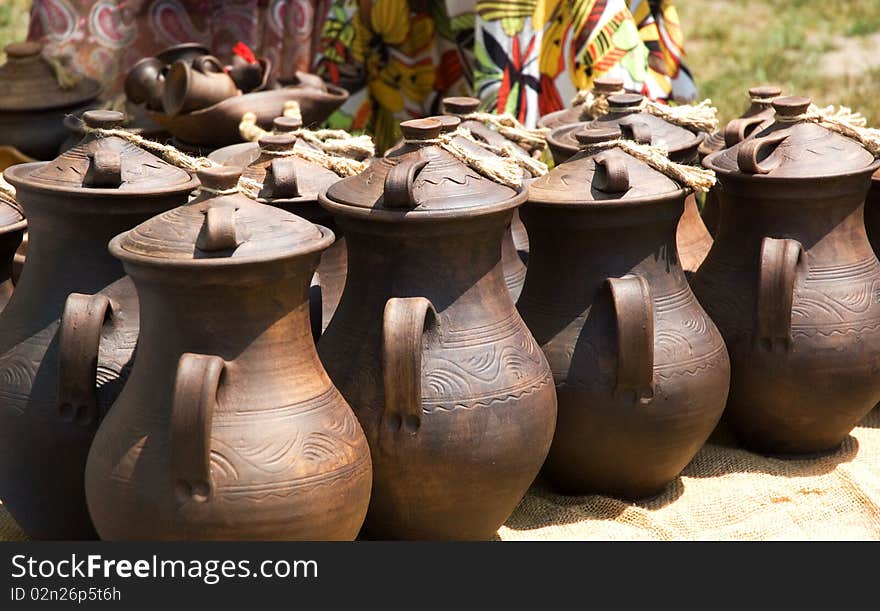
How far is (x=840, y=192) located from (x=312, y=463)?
1.77m

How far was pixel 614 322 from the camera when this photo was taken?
323 centimetres

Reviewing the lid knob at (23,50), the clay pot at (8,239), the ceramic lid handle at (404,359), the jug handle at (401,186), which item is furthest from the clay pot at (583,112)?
the lid knob at (23,50)

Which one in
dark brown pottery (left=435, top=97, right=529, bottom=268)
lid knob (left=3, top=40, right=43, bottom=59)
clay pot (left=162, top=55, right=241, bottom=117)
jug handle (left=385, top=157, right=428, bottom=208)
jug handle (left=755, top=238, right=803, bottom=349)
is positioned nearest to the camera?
jug handle (left=385, top=157, right=428, bottom=208)

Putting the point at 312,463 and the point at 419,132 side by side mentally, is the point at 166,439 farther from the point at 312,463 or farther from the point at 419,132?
the point at 419,132

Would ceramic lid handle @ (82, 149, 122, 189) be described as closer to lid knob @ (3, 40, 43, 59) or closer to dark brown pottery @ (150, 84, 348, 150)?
dark brown pottery @ (150, 84, 348, 150)

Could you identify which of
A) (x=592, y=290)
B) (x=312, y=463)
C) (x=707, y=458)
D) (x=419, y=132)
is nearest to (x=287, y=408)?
(x=312, y=463)

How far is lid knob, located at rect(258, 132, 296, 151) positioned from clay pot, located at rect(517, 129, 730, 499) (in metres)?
0.66

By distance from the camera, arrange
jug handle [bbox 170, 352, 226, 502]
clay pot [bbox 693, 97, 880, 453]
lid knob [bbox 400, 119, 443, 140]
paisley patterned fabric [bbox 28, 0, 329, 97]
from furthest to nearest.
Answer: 1. paisley patterned fabric [bbox 28, 0, 329, 97]
2. clay pot [bbox 693, 97, 880, 453]
3. lid knob [bbox 400, 119, 443, 140]
4. jug handle [bbox 170, 352, 226, 502]

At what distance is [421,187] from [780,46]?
8.84 metres

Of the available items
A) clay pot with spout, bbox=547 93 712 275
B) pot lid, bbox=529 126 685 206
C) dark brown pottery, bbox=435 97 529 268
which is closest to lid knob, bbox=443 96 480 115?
dark brown pottery, bbox=435 97 529 268

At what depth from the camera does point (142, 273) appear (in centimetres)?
257

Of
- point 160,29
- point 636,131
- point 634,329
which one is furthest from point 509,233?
point 160,29

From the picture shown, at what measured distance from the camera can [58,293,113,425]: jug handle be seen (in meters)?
2.76

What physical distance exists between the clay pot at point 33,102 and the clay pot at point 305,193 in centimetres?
183
